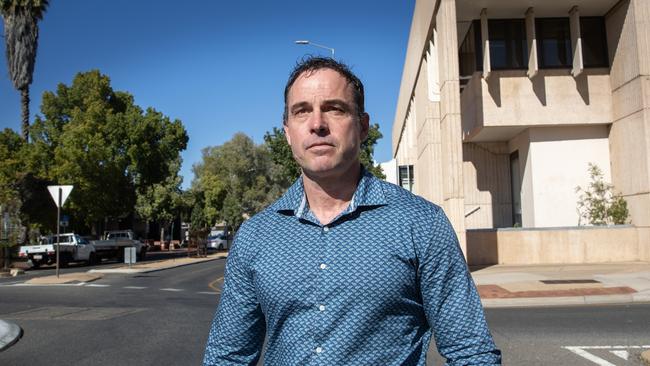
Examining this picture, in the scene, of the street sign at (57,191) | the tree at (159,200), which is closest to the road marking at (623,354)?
the street sign at (57,191)

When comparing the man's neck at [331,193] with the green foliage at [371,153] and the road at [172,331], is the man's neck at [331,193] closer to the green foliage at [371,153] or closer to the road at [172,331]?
the road at [172,331]

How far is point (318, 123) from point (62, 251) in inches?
1118

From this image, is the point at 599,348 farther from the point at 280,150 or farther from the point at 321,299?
the point at 280,150

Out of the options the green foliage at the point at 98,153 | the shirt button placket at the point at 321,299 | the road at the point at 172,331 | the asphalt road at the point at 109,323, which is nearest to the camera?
the shirt button placket at the point at 321,299

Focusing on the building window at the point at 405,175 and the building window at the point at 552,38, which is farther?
the building window at the point at 552,38

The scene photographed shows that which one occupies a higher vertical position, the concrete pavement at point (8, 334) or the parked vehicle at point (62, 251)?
the parked vehicle at point (62, 251)

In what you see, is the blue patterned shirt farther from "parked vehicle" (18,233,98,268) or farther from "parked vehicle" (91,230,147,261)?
"parked vehicle" (91,230,147,261)

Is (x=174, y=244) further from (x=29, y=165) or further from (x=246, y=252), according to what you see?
(x=246, y=252)

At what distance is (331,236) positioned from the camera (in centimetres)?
203

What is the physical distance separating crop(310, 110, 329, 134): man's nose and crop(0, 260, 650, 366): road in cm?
505

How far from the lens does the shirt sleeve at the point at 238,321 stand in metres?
2.15

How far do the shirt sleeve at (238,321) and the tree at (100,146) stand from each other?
34152mm

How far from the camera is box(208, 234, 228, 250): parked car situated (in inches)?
2023

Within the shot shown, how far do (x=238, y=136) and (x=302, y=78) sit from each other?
70981 millimetres
